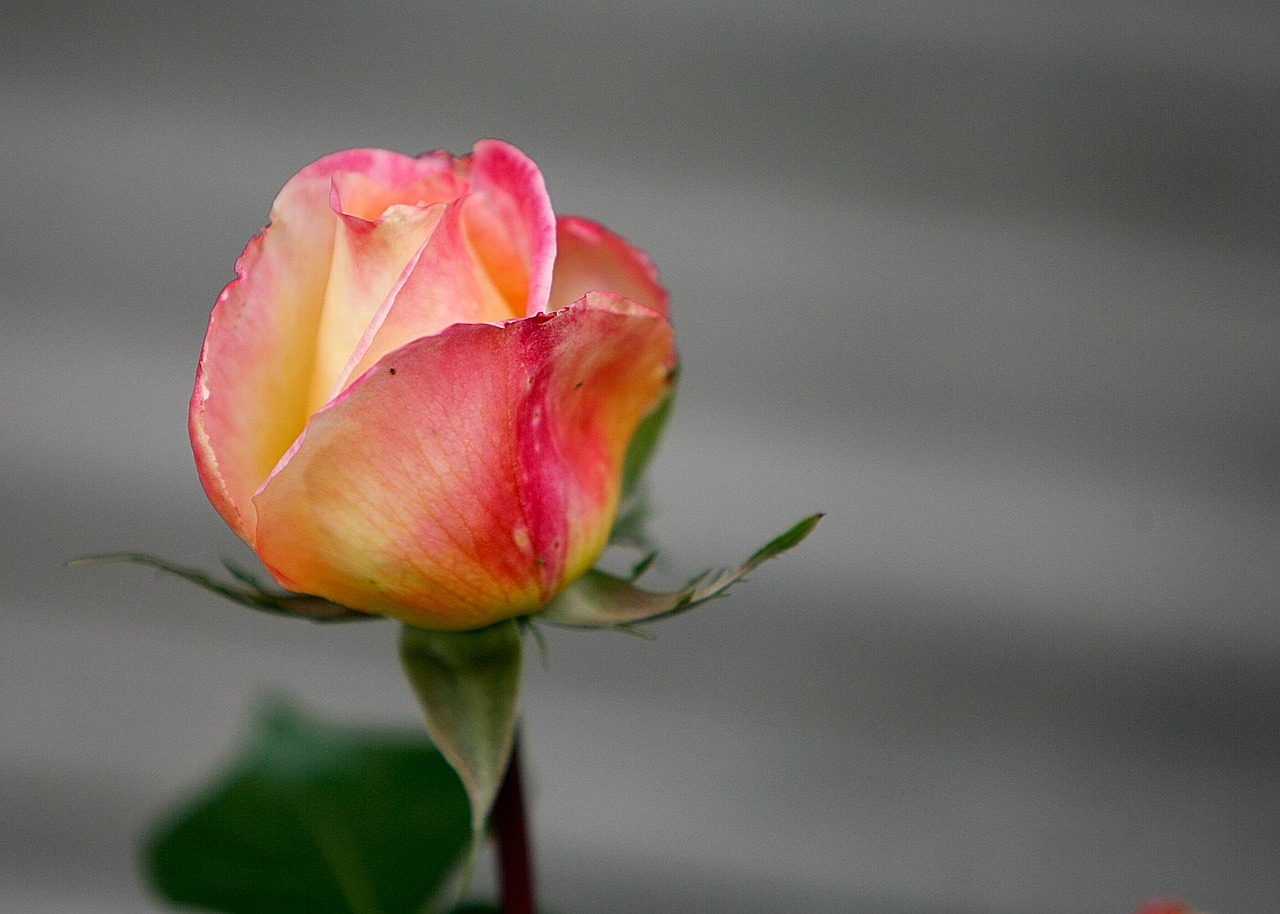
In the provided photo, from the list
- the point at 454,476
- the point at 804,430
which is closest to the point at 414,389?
the point at 454,476

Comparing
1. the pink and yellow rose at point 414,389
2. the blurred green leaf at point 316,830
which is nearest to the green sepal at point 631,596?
the pink and yellow rose at point 414,389

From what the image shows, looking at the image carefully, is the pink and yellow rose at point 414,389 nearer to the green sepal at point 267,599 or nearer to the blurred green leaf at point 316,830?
the green sepal at point 267,599

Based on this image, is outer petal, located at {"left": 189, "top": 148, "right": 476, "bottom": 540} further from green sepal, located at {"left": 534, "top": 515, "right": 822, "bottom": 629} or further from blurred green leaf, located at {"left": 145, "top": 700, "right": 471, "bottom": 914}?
blurred green leaf, located at {"left": 145, "top": 700, "right": 471, "bottom": 914}

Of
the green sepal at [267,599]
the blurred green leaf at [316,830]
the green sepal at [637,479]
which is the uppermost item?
the green sepal at [637,479]

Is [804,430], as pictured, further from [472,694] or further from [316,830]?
[472,694]

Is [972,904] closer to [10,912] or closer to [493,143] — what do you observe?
[10,912]

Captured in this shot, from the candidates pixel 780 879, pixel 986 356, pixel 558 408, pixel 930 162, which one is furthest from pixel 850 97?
pixel 558 408
